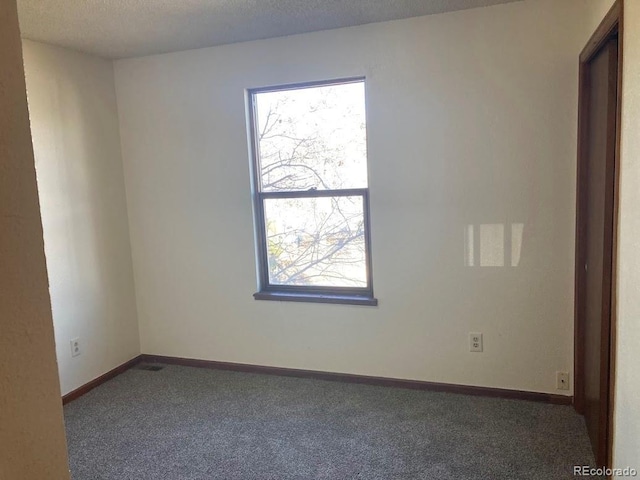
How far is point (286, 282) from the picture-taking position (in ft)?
12.0

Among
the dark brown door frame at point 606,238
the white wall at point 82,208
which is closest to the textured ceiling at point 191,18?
the white wall at point 82,208

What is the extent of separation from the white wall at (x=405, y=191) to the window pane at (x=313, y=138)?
0.12 metres

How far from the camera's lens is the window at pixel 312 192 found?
3322 millimetres

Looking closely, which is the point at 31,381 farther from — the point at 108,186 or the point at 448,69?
the point at 108,186

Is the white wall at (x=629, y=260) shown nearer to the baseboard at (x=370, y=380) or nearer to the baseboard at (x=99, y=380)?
the baseboard at (x=370, y=380)

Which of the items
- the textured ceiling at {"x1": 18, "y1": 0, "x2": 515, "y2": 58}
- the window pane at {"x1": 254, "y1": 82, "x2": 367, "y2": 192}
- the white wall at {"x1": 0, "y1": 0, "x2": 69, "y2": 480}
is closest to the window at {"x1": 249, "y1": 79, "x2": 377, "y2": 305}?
the window pane at {"x1": 254, "y1": 82, "x2": 367, "y2": 192}

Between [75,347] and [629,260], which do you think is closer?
[629,260]

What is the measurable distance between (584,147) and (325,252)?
1689mm

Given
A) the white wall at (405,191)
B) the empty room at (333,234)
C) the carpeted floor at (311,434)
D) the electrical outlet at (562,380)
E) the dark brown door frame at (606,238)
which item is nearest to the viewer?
the dark brown door frame at (606,238)

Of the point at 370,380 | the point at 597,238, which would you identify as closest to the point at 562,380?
the point at 597,238

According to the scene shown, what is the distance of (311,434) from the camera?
9.25 feet

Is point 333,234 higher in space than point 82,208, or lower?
lower

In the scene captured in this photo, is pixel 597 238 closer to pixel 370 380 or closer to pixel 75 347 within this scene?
pixel 370 380

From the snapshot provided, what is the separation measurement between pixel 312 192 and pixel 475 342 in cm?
143
